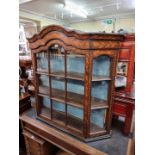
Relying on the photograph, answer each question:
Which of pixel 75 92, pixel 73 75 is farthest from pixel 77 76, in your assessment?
pixel 75 92

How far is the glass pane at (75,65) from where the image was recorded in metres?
1.25

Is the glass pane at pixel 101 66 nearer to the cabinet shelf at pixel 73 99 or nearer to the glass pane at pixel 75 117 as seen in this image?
the cabinet shelf at pixel 73 99

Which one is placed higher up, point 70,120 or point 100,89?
point 100,89

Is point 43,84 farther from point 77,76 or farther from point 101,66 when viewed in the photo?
point 101,66

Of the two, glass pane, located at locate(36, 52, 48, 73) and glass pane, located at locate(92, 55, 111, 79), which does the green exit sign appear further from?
glass pane, located at locate(92, 55, 111, 79)

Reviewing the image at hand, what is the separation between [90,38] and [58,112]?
0.90 meters

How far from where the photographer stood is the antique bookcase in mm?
1115

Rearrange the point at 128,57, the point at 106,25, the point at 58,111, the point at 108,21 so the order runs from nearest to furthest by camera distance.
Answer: the point at 128,57 < the point at 58,111 < the point at 108,21 < the point at 106,25

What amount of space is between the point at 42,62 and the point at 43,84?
25cm

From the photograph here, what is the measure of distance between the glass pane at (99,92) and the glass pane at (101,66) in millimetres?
68

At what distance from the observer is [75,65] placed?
4.33 feet
